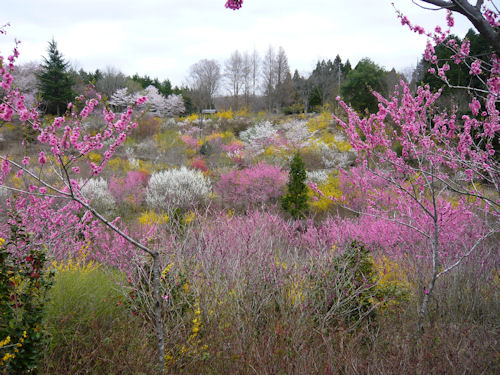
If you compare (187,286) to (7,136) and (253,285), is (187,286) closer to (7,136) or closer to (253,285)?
(253,285)

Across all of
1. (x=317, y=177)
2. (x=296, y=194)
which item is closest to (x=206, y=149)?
(x=317, y=177)

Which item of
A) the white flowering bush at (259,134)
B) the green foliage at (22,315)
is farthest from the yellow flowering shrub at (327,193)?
the white flowering bush at (259,134)

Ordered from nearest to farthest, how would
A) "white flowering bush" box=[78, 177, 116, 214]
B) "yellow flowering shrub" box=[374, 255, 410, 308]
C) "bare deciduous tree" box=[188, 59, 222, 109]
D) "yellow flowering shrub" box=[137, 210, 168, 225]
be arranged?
"yellow flowering shrub" box=[374, 255, 410, 308]
"yellow flowering shrub" box=[137, 210, 168, 225]
"white flowering bush" box=[78, 177, 116, 214]
"bare deciduous tree" box=[188, 59, 222, 109]

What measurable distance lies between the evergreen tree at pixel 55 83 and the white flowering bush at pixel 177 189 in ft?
50.5

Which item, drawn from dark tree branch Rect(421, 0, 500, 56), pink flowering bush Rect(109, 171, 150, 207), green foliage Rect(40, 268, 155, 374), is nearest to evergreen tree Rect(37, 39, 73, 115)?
pink flowering bush Rect(109, 171, 150, 207)

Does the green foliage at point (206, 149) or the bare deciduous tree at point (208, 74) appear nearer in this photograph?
the green foliage at point (206, 149)

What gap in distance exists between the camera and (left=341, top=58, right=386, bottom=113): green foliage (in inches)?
813

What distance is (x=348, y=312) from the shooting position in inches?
138

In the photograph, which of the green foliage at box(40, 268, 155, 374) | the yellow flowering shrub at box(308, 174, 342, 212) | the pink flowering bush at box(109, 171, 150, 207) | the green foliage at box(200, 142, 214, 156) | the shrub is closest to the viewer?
the green foliage at box(40, 268, 155, 374)

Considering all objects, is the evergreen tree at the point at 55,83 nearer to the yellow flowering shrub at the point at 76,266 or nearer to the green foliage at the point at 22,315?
the yellow flowering shrub at the point at 76,266

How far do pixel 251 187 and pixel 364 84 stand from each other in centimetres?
1333

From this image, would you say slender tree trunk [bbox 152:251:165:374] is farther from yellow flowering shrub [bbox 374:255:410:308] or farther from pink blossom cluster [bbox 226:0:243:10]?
yellow flowering shrub [bbox 374:255:410:308]

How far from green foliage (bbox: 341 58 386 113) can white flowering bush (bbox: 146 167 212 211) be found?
13680 millimetres

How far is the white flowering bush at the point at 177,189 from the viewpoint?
1023 cm
